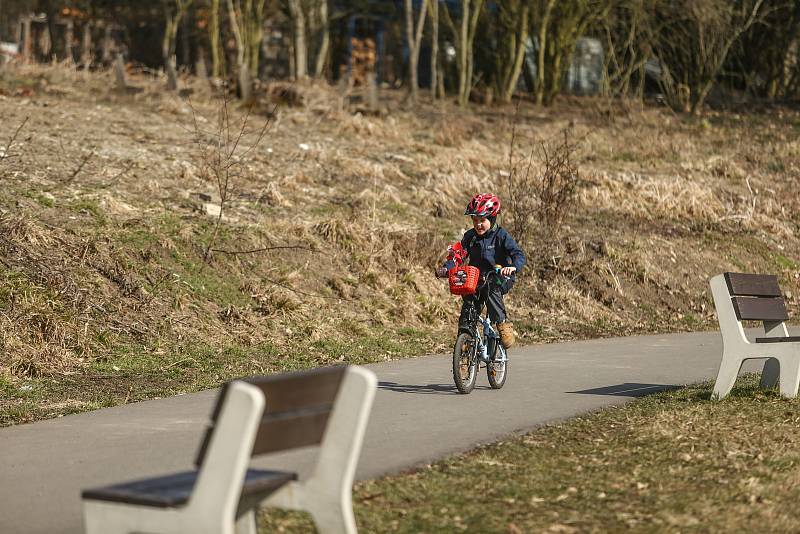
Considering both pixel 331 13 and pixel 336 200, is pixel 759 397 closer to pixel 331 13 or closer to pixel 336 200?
pixel 336 200

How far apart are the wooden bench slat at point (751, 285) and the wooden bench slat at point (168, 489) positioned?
19.9ft

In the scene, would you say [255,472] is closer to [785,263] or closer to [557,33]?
[785,263]

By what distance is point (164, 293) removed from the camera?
13641 mm

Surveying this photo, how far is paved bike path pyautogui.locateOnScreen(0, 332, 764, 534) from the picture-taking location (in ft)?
23.6

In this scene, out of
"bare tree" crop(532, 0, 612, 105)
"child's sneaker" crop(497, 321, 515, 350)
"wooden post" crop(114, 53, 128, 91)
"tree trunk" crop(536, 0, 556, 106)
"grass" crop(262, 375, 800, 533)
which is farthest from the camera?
"bare tree" crop(532, 0, 612, 105)

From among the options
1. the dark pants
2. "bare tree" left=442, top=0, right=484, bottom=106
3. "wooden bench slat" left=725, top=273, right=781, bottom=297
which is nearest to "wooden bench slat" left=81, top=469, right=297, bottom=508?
the dark pants

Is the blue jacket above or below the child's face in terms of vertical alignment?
below

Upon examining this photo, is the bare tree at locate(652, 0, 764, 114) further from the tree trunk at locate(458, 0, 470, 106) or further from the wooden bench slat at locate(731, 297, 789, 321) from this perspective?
the wooden bench slat at locate(731, 297, 789, 321)

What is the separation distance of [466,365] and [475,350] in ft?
0.49

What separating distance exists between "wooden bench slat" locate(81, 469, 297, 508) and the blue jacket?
584cm

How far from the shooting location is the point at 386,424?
9094 mm

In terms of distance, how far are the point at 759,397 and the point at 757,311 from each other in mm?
710

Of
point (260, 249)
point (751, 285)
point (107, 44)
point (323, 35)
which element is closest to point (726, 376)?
point (751, 285)

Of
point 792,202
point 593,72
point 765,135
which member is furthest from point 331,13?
point 792,202
